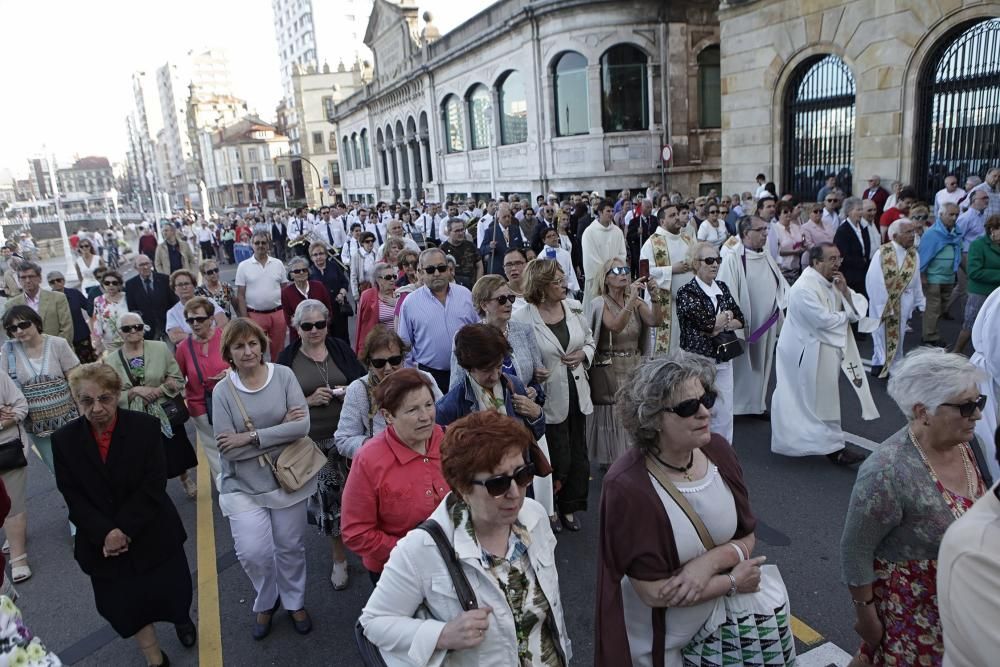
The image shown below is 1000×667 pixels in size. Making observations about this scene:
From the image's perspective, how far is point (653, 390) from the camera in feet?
8.44

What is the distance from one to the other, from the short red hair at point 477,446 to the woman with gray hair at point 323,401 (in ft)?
7.82

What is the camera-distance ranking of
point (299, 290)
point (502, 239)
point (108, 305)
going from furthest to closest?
point (502, 239) < point (299, 290) < point (108, 305)

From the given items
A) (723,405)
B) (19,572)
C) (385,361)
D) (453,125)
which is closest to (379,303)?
(385,361)

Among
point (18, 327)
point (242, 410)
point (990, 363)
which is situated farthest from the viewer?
point (18, 327)

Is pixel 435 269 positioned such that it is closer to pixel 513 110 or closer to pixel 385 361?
pixel 385 361

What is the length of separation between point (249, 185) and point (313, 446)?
106 metres

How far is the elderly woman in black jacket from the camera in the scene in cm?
349

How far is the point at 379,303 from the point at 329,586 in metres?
2.88

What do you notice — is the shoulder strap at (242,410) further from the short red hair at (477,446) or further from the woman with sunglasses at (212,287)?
the woman with sunglasses at (212,287)

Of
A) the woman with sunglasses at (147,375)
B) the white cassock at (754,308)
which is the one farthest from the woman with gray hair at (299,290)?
the white cassock at (754,308)

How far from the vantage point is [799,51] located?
52.2 feet

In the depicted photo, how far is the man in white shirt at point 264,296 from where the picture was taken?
7.89m

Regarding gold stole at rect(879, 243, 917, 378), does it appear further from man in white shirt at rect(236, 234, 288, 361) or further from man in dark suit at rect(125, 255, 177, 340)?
man in dark suit at rect(125, 255, 177, 340)

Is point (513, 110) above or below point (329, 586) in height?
above
